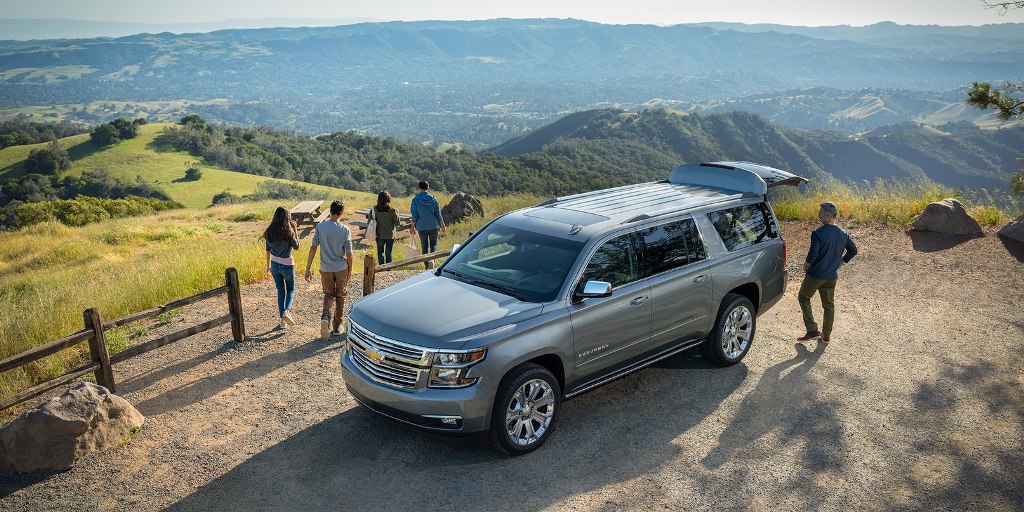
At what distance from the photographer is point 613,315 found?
6.24 m

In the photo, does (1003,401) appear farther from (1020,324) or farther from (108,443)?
(108,443)

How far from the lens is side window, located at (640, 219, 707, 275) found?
6.65 metres

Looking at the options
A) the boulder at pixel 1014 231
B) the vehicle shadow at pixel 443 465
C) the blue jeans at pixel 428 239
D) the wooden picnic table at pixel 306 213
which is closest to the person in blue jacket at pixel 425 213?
the blue jeans at pixel 428 239

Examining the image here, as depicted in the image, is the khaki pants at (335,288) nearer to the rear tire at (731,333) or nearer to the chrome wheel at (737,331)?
the rear tire at (731,333)

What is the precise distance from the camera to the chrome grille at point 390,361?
545 cm

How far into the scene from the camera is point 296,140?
7831 centimetres

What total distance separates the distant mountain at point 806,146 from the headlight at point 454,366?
4199 inches

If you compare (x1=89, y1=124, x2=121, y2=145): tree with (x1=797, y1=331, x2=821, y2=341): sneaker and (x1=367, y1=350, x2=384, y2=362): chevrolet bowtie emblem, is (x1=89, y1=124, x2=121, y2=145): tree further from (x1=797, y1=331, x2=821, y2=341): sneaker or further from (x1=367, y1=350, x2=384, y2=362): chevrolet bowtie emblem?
(x1=797, y1=331, x2=821, y2=341): sneaker

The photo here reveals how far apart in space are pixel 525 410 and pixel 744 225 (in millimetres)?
3604

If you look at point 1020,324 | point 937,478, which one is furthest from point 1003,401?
point 1020,324

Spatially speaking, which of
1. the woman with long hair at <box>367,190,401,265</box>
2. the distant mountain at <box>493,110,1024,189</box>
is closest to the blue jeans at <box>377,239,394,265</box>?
the woman with long hair at <box>367,190,401,265</box>

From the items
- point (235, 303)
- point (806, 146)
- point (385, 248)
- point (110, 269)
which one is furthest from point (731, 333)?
point (806, 146)

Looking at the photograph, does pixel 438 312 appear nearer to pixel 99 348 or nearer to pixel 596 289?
pixel 596 289

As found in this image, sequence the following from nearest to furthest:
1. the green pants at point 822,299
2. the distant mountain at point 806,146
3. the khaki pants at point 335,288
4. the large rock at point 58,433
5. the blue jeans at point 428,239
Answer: the large rock at point 58,433
the green pants at point 822,299
the khaki pants at point 335,288
the blue jeans at point 428,239
the distant mountain at point 806,146
